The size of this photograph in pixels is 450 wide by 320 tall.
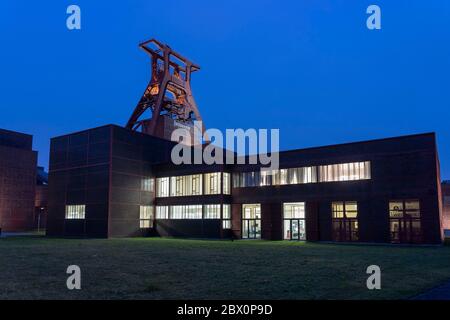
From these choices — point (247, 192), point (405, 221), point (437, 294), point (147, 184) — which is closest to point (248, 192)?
point (247, 192)

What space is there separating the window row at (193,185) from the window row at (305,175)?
2025mm

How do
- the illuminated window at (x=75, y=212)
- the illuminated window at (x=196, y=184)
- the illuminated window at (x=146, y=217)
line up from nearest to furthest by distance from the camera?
the illuminated window at (x=75, y=212) < the illuminated window at (x=196, y=184) < the illuminated window at (x=146, y=217)

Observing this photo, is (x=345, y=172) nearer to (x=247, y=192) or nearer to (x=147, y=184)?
(x=247, y=192)

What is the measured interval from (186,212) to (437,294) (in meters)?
44.5

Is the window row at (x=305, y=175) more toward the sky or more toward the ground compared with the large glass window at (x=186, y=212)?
more toward the sky

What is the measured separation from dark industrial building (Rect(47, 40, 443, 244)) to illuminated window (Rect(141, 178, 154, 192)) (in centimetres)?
14

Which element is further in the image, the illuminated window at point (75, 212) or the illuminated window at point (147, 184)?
the illuminated window at point (147, 184)

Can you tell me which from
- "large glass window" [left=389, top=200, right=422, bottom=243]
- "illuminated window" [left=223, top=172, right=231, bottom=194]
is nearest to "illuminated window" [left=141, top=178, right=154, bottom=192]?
"illuminated window" [left=223, top=172, right=231, bottom=194]

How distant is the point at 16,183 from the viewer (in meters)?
74.7

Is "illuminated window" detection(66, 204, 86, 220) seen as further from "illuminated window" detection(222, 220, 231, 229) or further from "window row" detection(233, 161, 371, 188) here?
"window row" detection(233, 161, 371, 188)

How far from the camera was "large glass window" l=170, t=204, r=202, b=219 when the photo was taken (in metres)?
53.1

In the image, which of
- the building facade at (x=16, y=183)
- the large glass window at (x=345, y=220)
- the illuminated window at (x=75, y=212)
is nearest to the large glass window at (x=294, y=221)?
the large glass window at (x=345, y=220)

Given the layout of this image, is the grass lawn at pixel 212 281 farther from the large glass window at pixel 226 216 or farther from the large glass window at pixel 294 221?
the large glass window at pixel 226 216

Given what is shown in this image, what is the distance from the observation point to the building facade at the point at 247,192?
39.9 metres
